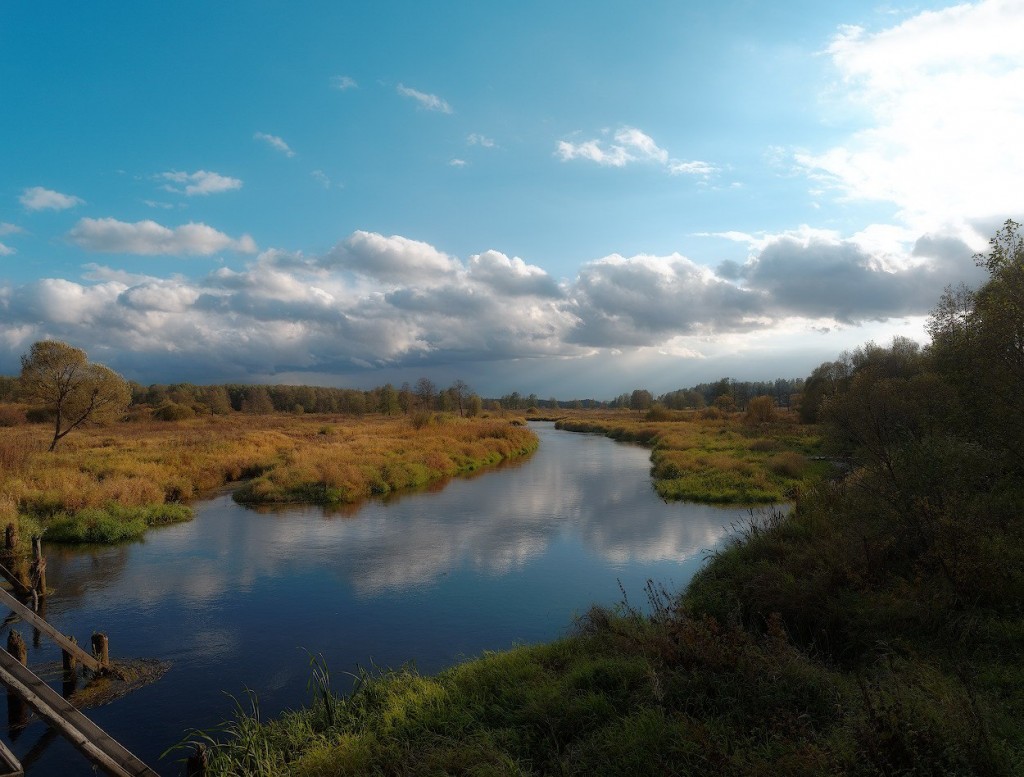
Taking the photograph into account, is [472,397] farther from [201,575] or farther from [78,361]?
[201,575]

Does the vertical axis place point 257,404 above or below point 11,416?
above

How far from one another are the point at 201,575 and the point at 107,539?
633 centimetres

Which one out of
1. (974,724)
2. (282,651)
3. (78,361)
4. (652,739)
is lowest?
(282,651)

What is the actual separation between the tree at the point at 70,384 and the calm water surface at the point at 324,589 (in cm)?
1364

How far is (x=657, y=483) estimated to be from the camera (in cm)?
3125

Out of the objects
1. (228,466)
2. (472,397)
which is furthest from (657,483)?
(472,397)

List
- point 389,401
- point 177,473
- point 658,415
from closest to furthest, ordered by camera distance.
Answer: point 177,473, point 658,415, point 389,401

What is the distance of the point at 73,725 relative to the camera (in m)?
6.86

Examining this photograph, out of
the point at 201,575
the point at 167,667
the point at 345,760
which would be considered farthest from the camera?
the point at 201,575

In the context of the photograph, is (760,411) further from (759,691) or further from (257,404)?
(257,404)

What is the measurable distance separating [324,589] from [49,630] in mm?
6570

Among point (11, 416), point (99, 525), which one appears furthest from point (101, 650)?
point (11, 416)

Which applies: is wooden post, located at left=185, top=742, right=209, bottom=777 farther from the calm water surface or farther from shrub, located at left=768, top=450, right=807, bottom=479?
shrub, located at left=768, top=450, right=807, bottom=479

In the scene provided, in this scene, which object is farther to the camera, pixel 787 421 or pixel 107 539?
pixel 787 421
